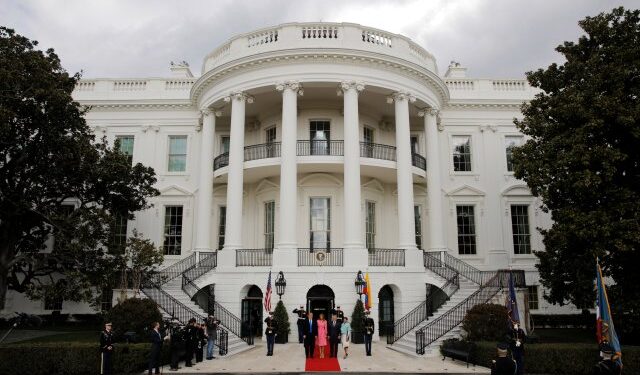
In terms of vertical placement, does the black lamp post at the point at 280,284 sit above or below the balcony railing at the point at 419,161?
below

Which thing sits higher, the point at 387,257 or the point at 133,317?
the point at 387,257

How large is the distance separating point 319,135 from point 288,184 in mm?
4504

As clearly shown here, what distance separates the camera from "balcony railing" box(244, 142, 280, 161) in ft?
74.2

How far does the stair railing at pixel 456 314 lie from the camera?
15.5 m

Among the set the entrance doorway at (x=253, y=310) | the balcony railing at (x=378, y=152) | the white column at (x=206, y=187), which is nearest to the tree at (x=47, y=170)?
the white column at (x=206, y=187)

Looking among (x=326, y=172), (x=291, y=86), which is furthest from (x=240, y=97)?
(x=326, y=172)

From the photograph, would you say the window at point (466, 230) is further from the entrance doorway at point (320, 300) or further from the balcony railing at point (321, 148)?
the entrance doorway at point (320, 300)

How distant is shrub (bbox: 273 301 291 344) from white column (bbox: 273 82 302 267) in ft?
5.77

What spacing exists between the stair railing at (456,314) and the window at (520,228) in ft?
23.9

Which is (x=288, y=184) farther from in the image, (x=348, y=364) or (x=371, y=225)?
(x=348, y=364)

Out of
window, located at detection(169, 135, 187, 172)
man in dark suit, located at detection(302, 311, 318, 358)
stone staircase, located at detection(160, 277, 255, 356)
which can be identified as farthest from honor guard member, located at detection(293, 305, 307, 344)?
window, located at detection(169, 135, 187, 172)

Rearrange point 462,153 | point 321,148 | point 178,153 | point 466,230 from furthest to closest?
point 462,153 → point 178,153 → point 466,230 → point 321,148

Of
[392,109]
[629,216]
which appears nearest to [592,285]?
[629,216]

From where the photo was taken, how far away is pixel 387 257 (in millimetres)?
20156
